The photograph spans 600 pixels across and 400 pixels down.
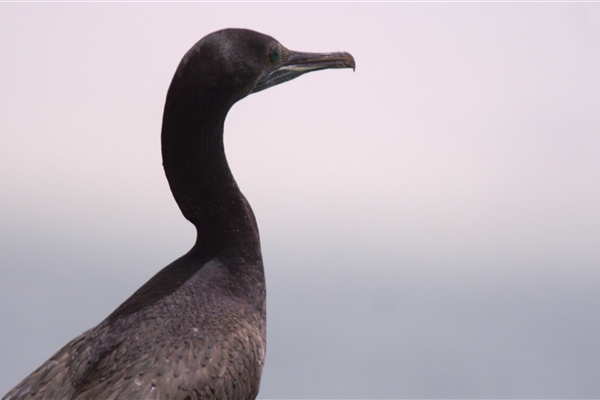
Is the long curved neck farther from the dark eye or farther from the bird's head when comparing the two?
the dark eye

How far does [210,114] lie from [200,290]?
2.99 feet

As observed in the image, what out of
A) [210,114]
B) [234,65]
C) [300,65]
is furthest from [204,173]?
[300,65]

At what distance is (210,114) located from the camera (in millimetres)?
4180

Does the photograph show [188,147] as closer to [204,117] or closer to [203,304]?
[204,117]

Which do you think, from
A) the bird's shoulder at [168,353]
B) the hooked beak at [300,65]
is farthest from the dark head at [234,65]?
the bird's shoulder at [168,353]

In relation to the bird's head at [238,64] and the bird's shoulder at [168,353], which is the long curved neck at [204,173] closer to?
the bird's head at [238,64]

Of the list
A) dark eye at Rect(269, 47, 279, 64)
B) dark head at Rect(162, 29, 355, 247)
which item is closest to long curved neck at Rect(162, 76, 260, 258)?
dark head at Rect(162, 29, 355, 247)

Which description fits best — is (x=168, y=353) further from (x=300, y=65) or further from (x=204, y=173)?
(x=300, y=65)

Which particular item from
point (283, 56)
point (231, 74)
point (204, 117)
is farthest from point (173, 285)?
point (283, 56)

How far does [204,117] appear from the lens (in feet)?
13.6

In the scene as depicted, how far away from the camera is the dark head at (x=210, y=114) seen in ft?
13.5

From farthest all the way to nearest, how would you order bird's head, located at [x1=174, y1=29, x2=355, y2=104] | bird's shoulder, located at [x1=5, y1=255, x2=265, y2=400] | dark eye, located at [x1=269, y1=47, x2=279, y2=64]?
dark eye, located at [x1=269, y1=47, x2=279, y2=64], bird's head, located at [x1=174, y1=29, x2=355, y2=104], bird's shoulder, located at [x1=5, y1=255, x2=265, y2=400]

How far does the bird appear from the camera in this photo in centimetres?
373

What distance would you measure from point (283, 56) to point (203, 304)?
58.1 inches
